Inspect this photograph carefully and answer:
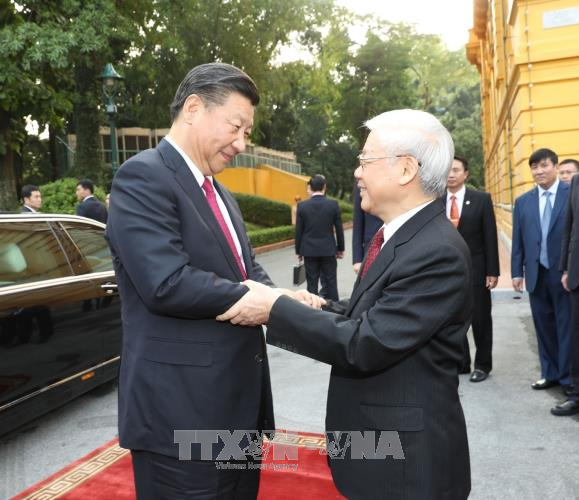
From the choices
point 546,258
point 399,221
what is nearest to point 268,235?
point 546,258

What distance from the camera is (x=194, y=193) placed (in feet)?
6.39

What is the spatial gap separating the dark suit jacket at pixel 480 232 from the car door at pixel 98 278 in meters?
3.09

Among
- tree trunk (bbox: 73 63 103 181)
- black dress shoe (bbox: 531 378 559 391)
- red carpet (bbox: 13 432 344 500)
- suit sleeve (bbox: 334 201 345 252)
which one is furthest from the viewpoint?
tree trunk (bbox: 73 63 103 181)

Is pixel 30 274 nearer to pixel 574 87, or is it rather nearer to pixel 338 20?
pixel 574 87

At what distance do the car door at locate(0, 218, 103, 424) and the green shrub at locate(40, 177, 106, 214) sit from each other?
9746mm

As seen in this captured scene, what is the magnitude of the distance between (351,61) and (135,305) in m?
38.3

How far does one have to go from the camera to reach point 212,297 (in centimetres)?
178

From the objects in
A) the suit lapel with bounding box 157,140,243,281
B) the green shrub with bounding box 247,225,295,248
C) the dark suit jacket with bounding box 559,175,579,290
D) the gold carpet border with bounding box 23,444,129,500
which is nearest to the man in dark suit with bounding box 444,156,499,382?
the dark suit jacket with bounding box 559,175,579,290

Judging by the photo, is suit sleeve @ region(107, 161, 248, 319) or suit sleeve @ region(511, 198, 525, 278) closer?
suit sleeve @ region(107, 161, 248, 319)

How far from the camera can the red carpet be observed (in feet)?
11.1

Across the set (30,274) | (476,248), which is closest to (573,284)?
(476,248)

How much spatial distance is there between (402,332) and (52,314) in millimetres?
3104

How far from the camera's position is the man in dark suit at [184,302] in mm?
1788

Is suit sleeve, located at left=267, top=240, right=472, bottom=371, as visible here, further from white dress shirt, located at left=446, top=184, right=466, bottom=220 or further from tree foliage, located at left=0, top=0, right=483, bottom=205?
white dress shirt, located at left=446, top=184, right=466, bottom=220
